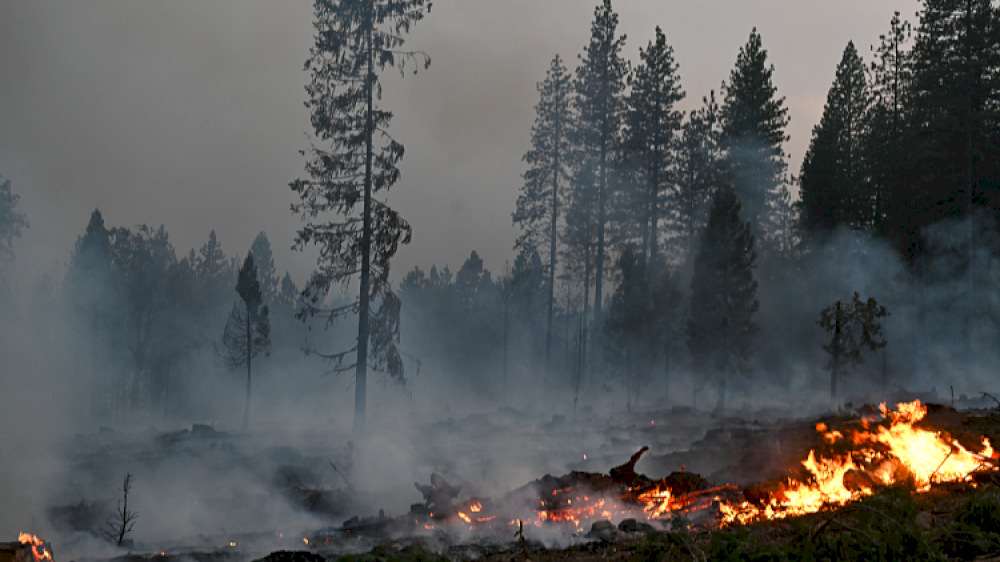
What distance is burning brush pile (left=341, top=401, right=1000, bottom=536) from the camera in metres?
8.68

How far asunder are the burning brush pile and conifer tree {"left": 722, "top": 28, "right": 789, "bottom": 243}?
33878 millimetres

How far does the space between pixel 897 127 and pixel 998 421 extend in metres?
33.9

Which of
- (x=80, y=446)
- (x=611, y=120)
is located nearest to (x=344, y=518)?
(x=80, y=446)

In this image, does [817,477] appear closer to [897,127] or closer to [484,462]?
[484,462]

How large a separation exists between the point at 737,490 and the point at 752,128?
36756 mm

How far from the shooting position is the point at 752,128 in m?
41.3

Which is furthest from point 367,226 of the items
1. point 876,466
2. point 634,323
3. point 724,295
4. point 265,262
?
point 265,262

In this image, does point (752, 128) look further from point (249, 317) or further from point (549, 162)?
point (249, 317)

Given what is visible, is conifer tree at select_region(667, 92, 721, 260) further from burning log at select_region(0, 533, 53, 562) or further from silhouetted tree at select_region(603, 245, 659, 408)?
burning log at select_region(0, 533, 53, 562)

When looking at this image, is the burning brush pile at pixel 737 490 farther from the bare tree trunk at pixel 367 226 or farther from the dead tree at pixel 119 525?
the bare tree trunk at pixel 367 226

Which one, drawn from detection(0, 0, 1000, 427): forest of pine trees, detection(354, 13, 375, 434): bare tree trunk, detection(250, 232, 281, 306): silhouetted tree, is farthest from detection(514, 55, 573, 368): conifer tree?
detection(250, 232, 281, 306): silhouetted tree

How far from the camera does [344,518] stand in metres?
12.8

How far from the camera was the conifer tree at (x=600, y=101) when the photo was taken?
36.8m

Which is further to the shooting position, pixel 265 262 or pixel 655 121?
pixel 265 262
